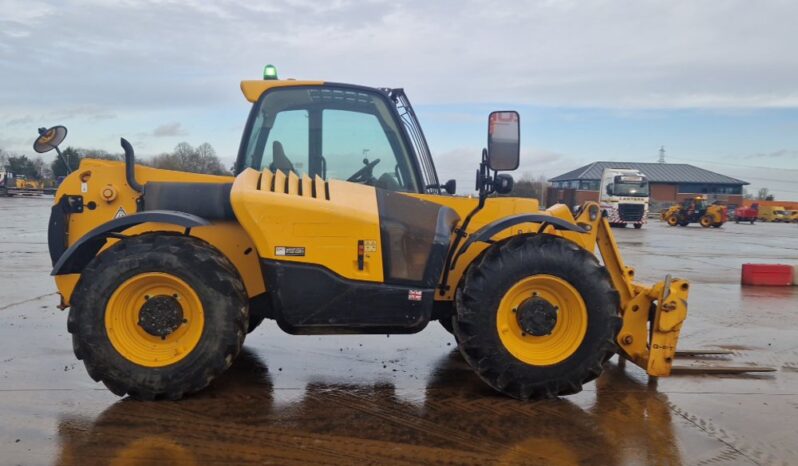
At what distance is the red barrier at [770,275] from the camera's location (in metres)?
10.8

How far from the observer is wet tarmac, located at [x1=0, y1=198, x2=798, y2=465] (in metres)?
3.50

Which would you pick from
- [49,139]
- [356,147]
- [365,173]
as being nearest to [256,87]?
[356,147]

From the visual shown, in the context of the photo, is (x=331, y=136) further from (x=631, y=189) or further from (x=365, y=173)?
(x=631, y=189)

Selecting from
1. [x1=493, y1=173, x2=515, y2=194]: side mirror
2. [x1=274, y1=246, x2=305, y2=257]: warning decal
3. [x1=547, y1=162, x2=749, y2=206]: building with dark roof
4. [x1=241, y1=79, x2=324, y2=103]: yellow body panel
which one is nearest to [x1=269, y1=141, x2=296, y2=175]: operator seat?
[x1=241, y1=79, x2=324, y2=103]: yellow body panel

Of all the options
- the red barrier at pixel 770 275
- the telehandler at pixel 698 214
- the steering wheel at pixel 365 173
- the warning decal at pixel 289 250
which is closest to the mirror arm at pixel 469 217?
the steering wheel at pixel 365 173

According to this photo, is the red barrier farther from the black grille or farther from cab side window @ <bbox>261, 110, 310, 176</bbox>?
the black grille

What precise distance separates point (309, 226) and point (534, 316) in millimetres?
1641

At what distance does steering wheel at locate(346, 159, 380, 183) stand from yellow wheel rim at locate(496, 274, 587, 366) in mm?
1457

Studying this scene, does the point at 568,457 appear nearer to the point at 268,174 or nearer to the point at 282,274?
the point at 282,274

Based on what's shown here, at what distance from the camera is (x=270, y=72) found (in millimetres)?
5160

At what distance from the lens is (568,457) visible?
351 centimetres

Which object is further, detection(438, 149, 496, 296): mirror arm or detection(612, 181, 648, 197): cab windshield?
detection(612, 181, 648, 197): cab windshield

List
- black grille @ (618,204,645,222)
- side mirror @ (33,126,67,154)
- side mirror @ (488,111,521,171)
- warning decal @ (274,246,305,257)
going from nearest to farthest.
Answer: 1. side mirror @ (488,111,521,171)
2. warning decal @ (274,246,305,257)
3. side mirror @ (33,126,67,154)
4. black grille @ (618,204,645,222)

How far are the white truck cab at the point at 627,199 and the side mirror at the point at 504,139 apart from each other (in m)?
30.7
